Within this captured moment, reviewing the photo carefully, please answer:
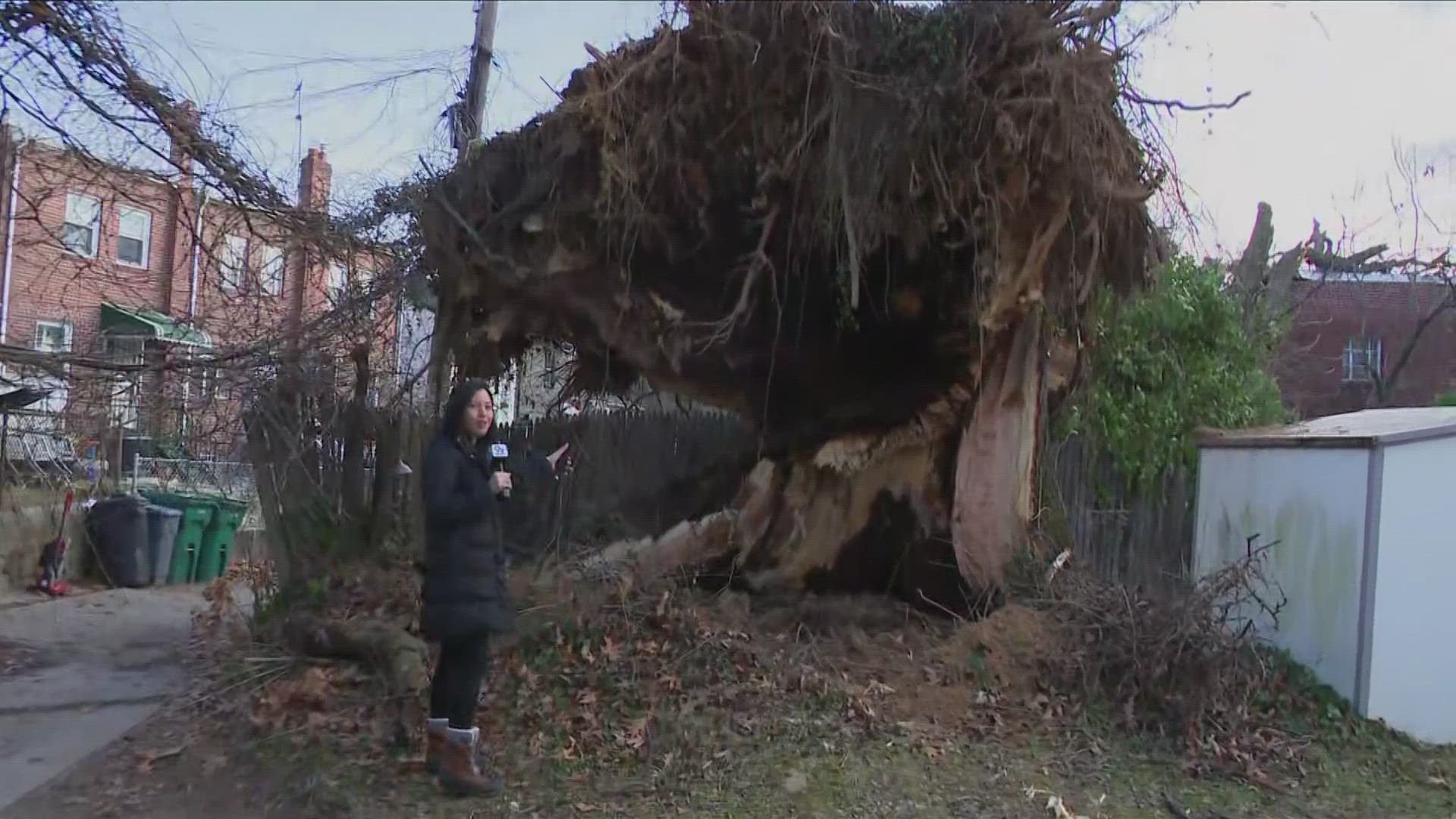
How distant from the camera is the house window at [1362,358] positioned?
2909 cm

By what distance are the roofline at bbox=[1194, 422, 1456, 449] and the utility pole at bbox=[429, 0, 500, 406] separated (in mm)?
5247

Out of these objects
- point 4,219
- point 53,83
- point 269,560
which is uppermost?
point 53,83

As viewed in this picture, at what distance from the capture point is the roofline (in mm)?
7105

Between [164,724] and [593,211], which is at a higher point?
[593,211]

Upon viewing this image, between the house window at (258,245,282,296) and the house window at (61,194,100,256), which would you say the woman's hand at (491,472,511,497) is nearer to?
the house window at (258,245,282,296)

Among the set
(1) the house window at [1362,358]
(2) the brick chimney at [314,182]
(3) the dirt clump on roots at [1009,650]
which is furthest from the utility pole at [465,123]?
(1) the house window at [1362,358]

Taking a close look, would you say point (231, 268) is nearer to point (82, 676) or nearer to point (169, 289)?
point (169, 289)

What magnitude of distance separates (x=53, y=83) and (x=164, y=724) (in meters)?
4.20

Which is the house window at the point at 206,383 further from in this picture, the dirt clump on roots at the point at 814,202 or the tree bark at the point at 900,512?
the tree bark at the point at 900,512

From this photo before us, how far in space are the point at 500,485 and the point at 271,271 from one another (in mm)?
5235

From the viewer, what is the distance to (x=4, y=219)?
8.62 meters

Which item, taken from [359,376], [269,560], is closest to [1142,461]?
[359,376]

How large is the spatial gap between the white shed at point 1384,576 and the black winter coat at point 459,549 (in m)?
4.81

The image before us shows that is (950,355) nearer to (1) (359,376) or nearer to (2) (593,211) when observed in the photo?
(2) (593,211)
